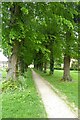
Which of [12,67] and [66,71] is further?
[66,71]

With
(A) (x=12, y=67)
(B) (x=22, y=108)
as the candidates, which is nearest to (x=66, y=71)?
(A) (x=12, y=67)

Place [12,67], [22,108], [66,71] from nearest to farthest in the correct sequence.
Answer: [22,108] < [12,67] < [66,71]

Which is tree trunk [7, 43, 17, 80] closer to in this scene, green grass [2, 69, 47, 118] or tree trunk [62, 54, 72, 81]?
green grass [2, 69, 47, 118]

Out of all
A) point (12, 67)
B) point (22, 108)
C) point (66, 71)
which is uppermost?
point (12, 67)

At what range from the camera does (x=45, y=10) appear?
51.5 ft

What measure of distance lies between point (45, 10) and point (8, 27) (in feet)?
7.59

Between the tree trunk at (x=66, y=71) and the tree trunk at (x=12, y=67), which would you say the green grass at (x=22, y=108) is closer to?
the tree trunk at (x=12, y=67)

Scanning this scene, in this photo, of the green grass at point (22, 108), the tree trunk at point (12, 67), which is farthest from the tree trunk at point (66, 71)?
the green grass at point (22, 108)

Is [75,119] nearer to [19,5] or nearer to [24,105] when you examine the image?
[24,105]

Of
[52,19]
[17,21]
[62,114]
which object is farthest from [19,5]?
[62,114]

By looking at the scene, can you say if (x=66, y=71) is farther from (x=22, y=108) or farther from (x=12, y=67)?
(x=22, y=108)

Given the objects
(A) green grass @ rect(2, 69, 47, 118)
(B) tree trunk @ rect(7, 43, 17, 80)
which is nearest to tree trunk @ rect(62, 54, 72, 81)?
(B) tree trunk @ rect(7, 43, 17, 80)

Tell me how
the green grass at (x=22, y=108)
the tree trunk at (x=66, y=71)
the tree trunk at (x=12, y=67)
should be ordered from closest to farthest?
1. the green grass at (x=22, y=108)
2. the tree trunk at (x=12, y=67)
3. the tree trunk at (x=66, y=71)

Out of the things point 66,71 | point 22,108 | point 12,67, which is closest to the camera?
point 22,108
